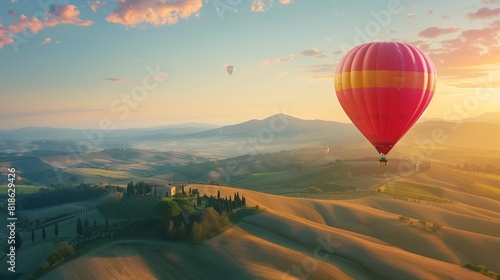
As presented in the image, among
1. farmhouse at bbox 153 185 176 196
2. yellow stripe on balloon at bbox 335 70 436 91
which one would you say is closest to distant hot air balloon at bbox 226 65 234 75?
farmhouse at bbox 153 185 176 196

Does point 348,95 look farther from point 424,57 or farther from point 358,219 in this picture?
point 358,219

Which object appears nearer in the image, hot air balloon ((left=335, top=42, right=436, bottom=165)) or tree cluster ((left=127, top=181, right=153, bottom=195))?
hot air balloon ((left=335, top=42, right=436, bottom=165))

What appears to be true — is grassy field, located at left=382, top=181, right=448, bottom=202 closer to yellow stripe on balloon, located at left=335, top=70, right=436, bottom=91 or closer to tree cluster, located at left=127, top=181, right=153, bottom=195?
tree cluster, located at left=127, top=181, right=153, bottom=195

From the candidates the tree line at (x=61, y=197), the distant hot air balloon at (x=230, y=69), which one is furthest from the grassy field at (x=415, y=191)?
the tree line at (x=61, y=197)

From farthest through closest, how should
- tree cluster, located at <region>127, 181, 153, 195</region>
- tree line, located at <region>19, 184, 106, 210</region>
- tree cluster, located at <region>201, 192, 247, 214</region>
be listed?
tree line, located at <region>19, 184, 106, 210</region> < tree cluster, located at <region>127, 181, 153, 195</region> < tree cluster, located at <region>201, 192, 247, 214</region>

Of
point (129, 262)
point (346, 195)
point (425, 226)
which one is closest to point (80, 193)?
point (346, 195)

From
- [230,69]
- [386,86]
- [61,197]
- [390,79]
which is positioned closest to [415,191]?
[230,69]

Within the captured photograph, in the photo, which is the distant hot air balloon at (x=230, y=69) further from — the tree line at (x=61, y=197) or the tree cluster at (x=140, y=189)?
the tree line at (x=61, y=197)
